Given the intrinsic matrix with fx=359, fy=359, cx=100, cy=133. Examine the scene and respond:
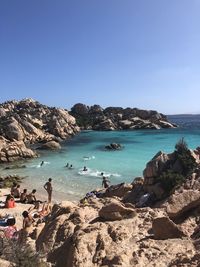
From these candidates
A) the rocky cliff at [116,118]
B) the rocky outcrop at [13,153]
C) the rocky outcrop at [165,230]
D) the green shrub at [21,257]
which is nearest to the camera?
the green shrub at [21,257]

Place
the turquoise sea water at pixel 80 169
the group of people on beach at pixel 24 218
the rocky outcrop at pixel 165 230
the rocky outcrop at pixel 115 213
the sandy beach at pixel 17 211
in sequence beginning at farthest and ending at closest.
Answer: the turquoise sea water at pixel 80 169, the sandy beach at pixel 17 211, the group of people on beach at pixel 24 218, the rocky outcrop at pixel 115 213, the rocky outcrop at pixel 165 230

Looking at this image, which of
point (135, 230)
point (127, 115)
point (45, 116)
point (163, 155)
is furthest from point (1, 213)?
point (127, 115)

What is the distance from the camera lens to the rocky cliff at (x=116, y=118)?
110m

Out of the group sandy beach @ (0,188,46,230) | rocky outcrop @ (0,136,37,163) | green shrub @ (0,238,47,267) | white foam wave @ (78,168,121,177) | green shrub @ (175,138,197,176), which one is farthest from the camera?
rocky outcrop @ (0,136,37,163)

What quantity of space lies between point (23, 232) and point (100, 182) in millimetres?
18813

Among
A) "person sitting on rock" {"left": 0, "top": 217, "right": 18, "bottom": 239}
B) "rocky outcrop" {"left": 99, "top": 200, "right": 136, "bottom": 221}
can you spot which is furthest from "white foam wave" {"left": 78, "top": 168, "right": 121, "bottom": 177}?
"rocky outcrop" {"left": 99, "top": 200, "right": 136, "bottom": 221}

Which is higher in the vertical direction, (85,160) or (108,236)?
(108,236)

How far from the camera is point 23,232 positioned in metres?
13.6

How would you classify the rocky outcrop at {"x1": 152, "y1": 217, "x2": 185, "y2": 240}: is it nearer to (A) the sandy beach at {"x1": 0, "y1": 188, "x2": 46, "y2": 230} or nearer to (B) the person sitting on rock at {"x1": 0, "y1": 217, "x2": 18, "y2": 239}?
(B) the person sitting on rock at {"x1": 0, "y1": 217, "x2": 18, "y2": 239}

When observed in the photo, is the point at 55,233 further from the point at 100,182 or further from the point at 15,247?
the point at 100,182

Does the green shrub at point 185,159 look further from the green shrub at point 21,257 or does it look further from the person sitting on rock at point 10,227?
the green shrub at point 21,257

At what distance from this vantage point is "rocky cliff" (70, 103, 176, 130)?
4338 inches

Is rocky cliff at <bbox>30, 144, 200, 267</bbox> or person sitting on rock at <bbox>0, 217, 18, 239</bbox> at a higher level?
rocky cliff at <bbox>30, 144, 200, 267</bbox>

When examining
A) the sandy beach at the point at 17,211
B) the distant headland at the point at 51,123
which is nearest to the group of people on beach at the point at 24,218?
the sandy beach at the point at 17,211
